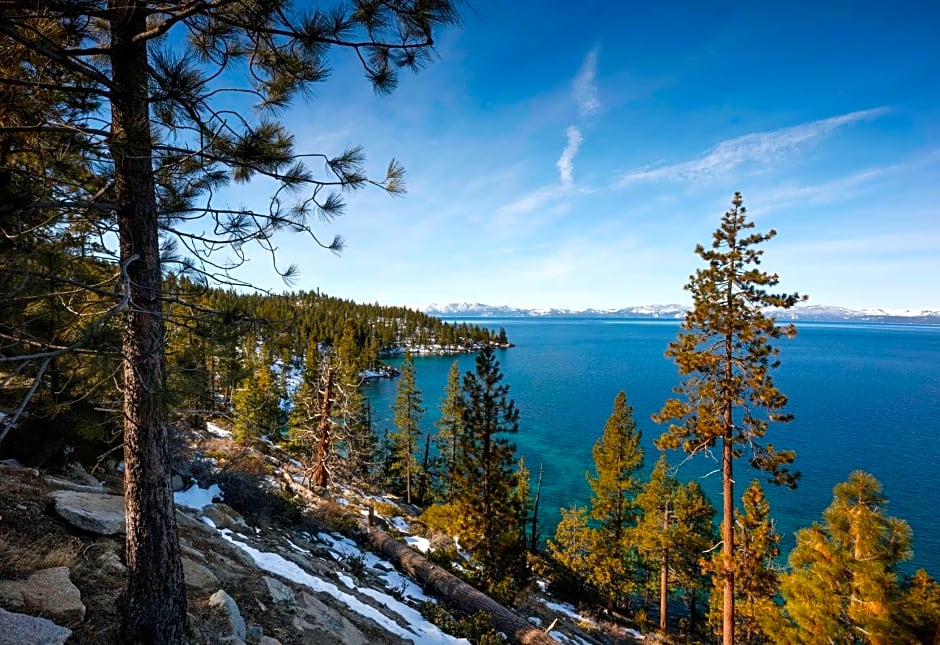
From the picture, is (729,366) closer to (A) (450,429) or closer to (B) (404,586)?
(B) (404,586)

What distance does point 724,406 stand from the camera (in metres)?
10.6

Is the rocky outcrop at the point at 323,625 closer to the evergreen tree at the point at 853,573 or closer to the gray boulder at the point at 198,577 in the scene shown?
the gray boulder at the point at 198,577

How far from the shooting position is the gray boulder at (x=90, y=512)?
5.30 meters

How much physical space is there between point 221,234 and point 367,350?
240 feet

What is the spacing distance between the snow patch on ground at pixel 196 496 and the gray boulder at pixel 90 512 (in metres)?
3.35

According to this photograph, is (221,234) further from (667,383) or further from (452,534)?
(667,383)

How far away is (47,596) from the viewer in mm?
3773

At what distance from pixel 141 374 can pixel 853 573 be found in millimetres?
13003

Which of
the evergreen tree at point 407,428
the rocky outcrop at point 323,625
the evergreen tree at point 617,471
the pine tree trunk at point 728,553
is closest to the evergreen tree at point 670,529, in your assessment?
the evergreen tree at point 617,471

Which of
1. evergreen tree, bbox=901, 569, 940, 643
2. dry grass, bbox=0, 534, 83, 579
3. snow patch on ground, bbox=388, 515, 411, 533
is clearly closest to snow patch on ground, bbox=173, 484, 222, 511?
dry grass, bbox=0, 534, 83, 579

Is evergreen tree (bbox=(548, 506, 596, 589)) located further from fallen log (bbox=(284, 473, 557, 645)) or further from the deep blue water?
fallen log (bbox=(284, 473, 557, 645))

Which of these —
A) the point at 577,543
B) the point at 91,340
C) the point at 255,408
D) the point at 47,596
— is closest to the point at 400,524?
the point at 577,543

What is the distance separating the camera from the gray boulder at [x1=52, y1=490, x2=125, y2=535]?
5297 millimetres

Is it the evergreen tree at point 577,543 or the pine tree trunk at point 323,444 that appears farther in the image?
the evergreen tree at point 577,543
